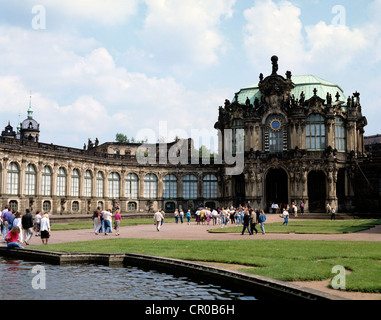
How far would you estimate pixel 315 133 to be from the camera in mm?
65812

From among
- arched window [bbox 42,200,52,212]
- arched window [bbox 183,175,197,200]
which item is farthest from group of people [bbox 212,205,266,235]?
arched window [bbox 183,175,197,200]

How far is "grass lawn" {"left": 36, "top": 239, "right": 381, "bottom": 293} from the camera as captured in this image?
1381 centimetres

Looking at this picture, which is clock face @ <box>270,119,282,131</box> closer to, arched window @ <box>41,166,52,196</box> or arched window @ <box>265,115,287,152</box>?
arched window @ <box>265,115,287,152</box>

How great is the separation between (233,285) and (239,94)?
210 feet

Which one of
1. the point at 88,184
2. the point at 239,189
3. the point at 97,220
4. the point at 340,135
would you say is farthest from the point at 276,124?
the point at 97,220

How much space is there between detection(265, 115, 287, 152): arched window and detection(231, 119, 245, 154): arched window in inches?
151

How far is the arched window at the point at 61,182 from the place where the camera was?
202 ft

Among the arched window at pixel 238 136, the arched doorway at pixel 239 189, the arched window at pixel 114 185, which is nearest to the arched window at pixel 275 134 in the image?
the arched window at pixel 238 136

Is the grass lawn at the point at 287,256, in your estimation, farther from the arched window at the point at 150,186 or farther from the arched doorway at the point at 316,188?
the arched window at the point at 150,186

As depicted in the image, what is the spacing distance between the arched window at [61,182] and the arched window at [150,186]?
15458 mm

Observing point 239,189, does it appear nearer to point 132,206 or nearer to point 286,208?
point 286,208

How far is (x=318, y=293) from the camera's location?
1133 centimetres

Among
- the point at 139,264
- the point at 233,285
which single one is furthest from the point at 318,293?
the point at 139,264
